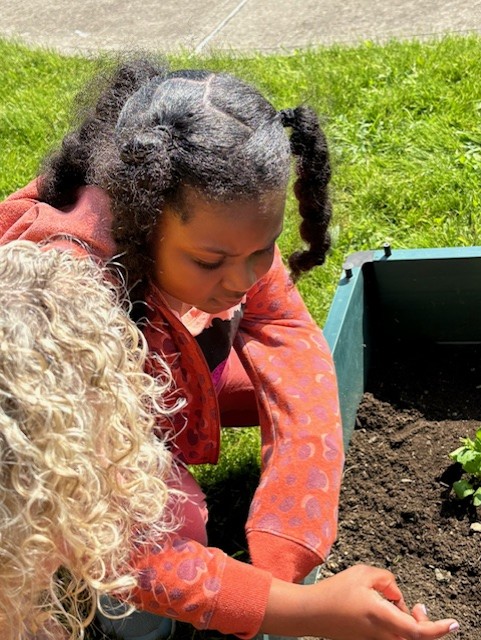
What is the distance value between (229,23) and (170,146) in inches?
125

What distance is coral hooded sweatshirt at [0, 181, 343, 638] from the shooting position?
1.57 metres

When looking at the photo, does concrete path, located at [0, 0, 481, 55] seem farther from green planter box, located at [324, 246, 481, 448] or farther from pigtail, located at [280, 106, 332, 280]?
pigtail, located at [280, 106, 332, 280]

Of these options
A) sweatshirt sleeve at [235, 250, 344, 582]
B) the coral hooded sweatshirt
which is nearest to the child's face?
the coral hooded sweatshirt

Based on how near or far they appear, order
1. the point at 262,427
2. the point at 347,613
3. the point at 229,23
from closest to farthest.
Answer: the point at 347,613
the point at 262,427
the point at 229,23

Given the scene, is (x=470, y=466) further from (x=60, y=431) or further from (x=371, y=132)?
(x=371, y=132)

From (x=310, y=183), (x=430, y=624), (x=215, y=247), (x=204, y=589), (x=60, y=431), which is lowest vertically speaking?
(x=430, y=624)

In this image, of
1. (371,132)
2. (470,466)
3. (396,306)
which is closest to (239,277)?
(470,466)

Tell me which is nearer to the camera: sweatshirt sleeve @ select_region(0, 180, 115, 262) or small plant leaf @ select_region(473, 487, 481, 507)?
sweatshirt sleeve @ select_region(0, 180, 115, 262)

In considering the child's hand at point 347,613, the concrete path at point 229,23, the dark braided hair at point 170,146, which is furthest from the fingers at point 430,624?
the concrete path at point 229,23

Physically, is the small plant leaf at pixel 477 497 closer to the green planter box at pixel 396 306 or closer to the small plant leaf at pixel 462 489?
the small plant leaf at pixel 462 489

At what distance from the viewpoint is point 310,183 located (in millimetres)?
1866

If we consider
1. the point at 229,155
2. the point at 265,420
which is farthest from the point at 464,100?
the point at 229,155

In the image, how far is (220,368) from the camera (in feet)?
7.00

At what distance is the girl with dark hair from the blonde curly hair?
0.27m
